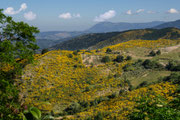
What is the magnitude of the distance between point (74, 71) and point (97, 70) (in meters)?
4.45

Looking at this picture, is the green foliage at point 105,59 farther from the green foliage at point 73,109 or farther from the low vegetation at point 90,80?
the green foliage at point 73,109

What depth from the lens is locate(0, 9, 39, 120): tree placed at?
829cm

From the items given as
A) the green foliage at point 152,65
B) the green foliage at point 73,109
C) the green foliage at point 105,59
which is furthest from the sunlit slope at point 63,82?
the green foliage at point 152,65

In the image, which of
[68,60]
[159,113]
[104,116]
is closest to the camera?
[159,113]

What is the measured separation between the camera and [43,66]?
96.9ft

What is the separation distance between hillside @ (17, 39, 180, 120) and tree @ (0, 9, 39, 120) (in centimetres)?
573

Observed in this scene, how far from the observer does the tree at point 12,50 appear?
27.2ft

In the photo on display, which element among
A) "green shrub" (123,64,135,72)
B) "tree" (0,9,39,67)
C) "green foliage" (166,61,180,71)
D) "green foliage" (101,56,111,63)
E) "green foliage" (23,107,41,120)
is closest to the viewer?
"green foliage" (23,107,41,120)

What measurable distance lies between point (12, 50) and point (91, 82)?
18301 mm

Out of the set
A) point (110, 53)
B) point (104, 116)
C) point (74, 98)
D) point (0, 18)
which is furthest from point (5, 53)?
point (110, 53)

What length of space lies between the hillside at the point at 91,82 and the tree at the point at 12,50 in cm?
→ 573

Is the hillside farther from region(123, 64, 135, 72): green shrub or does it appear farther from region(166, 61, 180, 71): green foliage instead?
region(166, 61, 180, 71): green foliage

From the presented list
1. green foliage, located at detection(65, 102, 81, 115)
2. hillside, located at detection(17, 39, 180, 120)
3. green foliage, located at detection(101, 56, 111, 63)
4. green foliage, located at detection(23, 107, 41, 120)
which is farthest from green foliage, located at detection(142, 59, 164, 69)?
green foliage, located at detection(23, 107, 41, 120)

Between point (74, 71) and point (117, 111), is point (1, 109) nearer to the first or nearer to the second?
point (117, 111)
